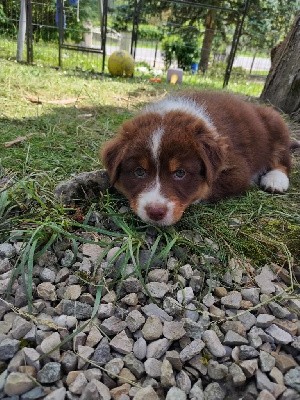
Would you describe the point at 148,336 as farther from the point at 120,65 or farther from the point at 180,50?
the point at 180,50

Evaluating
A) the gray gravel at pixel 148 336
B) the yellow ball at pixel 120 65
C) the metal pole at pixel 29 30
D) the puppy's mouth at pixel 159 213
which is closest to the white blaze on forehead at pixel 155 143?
the puppy's mouth at pixel 159 213

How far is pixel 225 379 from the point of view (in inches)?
68.7

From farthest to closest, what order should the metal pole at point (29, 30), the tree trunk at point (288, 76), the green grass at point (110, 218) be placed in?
the metal pole at point (29, 30), the tree trunk at point (288, 76), the green grass at point (110, 218)

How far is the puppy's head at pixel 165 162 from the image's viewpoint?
8.64 feet

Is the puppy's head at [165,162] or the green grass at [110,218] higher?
the puppy's head at [165,162]

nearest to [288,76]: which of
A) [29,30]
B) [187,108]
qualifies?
[187,108]

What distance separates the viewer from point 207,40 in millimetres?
16156

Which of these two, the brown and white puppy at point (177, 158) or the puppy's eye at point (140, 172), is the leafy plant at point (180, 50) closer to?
the brown and white puppy at point (177, 158)

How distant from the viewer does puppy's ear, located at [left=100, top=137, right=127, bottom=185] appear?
281 centimetres

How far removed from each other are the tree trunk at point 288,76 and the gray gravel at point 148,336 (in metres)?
4.80

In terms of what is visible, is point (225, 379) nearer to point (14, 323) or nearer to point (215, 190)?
point (14, 323)

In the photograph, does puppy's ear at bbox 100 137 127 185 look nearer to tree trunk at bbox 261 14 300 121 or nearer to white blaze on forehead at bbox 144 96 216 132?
white blaze on forehead at bbox 144 96 216 132

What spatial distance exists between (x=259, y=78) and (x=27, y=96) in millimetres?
12680

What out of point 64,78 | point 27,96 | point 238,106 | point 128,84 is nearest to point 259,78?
point 128,84
